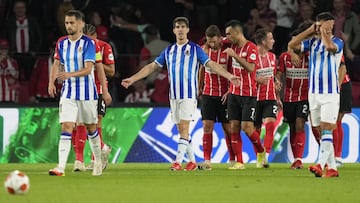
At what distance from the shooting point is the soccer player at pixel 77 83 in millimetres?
13898

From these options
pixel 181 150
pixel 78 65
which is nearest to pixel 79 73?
pixel 78 65

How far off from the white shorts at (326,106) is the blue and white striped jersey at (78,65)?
109 inches

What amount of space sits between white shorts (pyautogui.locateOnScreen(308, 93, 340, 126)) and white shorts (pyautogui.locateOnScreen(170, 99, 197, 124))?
91.1 inches

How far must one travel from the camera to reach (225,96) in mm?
16625

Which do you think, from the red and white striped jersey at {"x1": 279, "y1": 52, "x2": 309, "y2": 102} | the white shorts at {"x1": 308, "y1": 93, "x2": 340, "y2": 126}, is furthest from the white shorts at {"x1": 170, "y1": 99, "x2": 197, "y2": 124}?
the white shorts at {"x1": 308, "y1": 93, "x2": 340, "y2": 126}

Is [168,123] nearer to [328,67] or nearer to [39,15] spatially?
[39,15]

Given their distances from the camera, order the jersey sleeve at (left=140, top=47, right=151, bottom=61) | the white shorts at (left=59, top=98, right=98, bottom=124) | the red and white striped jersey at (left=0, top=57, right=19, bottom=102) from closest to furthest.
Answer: the white shorts at (left=59, top=98, right=98, bottom=124) < the red and white striped jersey at (left=0, top=57, right=19, bottom=102) < the jersey sleeve at (left=140, top=47, right=151, bottom=61)

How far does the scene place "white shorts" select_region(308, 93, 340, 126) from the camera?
13.8 metres

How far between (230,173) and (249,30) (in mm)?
6419

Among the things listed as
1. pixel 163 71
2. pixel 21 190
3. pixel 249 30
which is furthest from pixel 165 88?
pixel 21 190

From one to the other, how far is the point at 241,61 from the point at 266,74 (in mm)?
1450

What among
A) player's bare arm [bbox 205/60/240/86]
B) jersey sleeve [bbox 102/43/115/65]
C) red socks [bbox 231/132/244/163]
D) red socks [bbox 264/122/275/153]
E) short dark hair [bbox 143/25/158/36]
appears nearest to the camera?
player's bare arm [bbox 205/60/240/86]

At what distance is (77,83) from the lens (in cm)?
1402

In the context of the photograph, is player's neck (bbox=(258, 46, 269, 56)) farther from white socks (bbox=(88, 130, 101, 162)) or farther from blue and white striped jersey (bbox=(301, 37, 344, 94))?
white socks (bbox=(88, 130, 101, 162))
